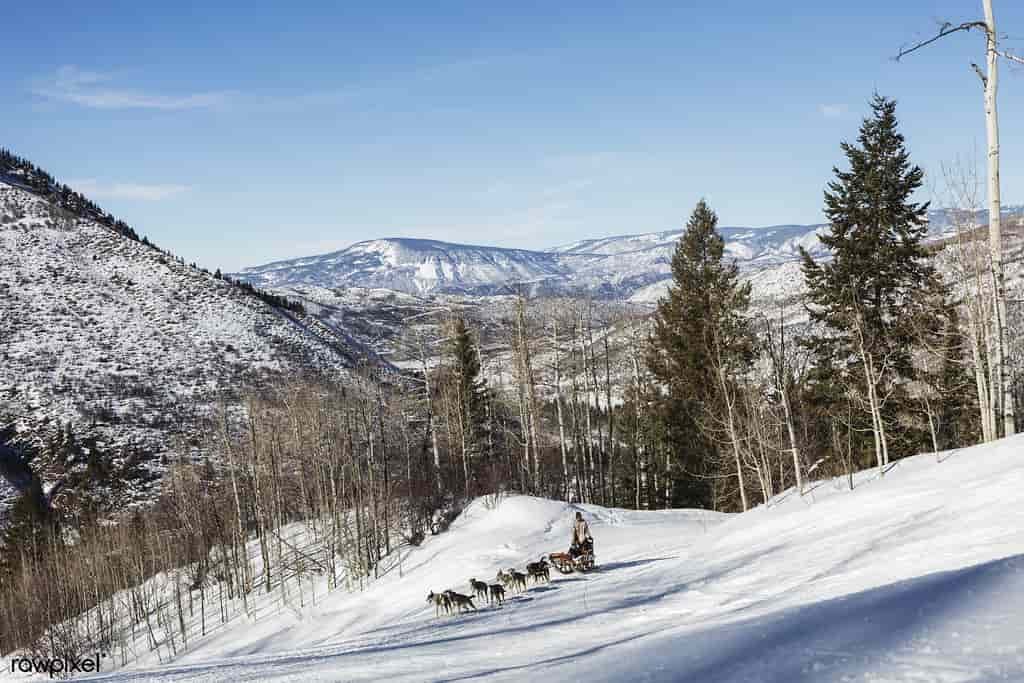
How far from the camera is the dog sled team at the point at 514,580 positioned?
14766 mm

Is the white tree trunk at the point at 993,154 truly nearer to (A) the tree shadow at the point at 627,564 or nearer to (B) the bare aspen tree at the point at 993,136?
(B) the bare aspen tree at the point at 993,136

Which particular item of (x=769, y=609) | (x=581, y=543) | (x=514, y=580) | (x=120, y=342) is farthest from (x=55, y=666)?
(x=120, y=342)

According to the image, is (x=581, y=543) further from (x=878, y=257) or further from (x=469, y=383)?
(x=469, y=383)

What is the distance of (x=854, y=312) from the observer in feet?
84.8

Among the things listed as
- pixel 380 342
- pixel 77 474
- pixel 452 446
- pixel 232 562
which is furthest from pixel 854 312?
pixel 380 342

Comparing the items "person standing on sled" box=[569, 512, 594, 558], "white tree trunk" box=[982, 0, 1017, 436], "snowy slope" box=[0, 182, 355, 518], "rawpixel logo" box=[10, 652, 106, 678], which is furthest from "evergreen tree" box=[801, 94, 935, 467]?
"snowy slope" box=[0, 182, 355, 518]

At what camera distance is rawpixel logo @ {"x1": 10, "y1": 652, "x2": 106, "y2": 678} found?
2461 centimetres

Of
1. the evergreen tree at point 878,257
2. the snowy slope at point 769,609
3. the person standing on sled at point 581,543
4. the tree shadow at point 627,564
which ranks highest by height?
the evergreen tree at point 878,257

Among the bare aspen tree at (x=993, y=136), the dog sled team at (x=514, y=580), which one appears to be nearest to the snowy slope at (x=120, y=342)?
the dog sled team at (x=514, y=580)

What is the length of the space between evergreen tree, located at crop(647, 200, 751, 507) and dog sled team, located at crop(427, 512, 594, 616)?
58.3 ft

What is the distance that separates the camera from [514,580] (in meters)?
16.1

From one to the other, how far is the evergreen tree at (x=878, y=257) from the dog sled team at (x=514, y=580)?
14.4m

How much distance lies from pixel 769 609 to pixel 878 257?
929 inches

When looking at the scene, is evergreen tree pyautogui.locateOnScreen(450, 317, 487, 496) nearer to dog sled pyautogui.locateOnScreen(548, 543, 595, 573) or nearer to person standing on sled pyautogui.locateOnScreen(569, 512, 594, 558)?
person standing on sled pyautogui.locateOnScreen(569, 512, 594, 558)
